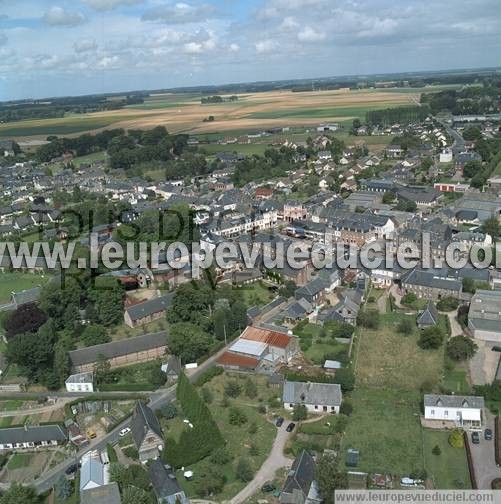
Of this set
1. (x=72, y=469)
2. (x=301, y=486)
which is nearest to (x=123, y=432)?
(x=72, y=469)

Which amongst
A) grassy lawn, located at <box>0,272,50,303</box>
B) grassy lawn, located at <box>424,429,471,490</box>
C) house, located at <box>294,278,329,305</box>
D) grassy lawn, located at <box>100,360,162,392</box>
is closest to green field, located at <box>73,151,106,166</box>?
grassy lawn, located at <box>0,272,50,303</box>

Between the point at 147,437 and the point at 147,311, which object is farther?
the point at 147,311

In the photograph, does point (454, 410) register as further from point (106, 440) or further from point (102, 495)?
point (106, 440)

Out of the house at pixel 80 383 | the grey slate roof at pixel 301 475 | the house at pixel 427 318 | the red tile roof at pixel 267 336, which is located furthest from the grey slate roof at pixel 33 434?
the house at pixel 427 318

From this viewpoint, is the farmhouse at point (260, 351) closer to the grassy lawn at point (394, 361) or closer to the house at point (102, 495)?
the grassy lawn at point (394, 361)

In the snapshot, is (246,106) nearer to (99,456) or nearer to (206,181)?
(206,181)

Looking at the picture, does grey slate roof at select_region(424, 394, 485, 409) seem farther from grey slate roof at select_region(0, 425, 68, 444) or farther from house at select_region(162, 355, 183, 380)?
grey slate roof at select_region(0, 425, 68, 444)

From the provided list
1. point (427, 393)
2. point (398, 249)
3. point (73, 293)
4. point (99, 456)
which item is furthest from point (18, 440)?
point (398, 249)
